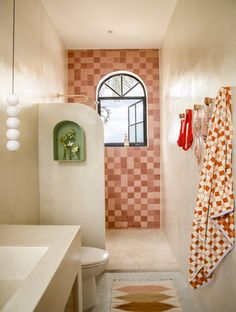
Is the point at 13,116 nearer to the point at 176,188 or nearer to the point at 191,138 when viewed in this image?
the point at 191,138

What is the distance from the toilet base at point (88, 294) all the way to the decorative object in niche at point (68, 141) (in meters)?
1.08

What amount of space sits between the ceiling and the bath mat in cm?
264

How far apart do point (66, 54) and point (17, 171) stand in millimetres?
2554

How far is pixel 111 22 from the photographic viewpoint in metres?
3.48

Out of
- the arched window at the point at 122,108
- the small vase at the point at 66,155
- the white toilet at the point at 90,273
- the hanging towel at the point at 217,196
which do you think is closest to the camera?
the hanging towel at the point at 217,196

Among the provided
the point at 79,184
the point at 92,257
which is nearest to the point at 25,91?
the point at 79,184

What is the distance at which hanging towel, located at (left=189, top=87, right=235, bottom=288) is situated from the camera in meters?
1.53

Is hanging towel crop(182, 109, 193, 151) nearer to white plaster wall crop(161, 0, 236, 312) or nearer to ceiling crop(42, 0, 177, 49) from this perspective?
white plaster wall crop(161, 0, 236, 312)

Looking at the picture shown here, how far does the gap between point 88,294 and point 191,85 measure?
178 centimetres

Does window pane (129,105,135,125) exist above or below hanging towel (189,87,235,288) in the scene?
above

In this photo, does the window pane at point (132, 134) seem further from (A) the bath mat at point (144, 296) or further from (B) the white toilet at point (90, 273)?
(B) the white toilet at point (90, 273)

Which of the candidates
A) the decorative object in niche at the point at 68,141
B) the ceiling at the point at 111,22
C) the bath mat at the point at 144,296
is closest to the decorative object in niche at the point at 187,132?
the decorative object in niche at the point at 68,141

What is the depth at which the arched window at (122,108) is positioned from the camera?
448 cm

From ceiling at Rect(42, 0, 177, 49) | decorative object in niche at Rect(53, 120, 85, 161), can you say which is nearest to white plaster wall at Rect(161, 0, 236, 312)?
ceiling at Rect(42, 0, 177, 49)
